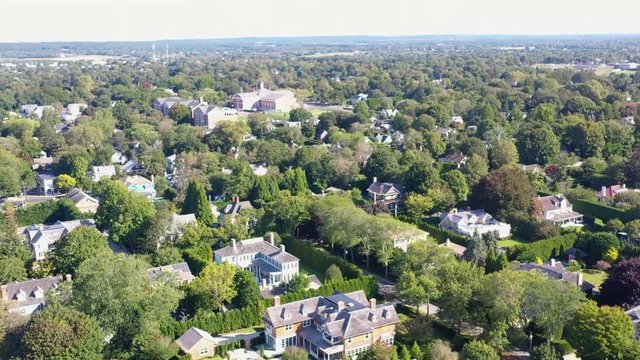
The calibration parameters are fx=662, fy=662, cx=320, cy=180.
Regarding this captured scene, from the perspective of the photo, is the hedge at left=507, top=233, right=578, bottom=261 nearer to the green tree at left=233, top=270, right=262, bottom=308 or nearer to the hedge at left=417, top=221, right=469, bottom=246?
the hedge at left=417, top=221, right=469, bottom=246

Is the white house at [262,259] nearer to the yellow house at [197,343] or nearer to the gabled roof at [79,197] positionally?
the yellow house at [197,343]

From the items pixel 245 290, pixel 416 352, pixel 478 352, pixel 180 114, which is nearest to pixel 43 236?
pixel 245 290

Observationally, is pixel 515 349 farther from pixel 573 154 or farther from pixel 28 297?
pixel 573 154

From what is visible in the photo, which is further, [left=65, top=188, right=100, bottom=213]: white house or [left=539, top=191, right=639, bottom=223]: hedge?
[left=65, top=188, right=100, bottom=213]: white house

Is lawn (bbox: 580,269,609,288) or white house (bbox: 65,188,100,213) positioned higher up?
white house (bbox: 65,188,100,213)

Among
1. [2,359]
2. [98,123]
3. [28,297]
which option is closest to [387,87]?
[98,123]

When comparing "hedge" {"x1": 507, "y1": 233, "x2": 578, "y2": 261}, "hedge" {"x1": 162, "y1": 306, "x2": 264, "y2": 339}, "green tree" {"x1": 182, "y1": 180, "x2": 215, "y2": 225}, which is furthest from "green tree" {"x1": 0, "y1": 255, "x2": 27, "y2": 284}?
"hedge" {"x1": 507, "y1": 233, "x2": 578, "y2": 261}
